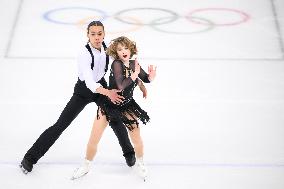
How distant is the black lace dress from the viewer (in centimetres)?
462

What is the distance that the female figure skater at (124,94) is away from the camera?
183 inches

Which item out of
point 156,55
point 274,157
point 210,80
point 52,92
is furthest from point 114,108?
point 156,55

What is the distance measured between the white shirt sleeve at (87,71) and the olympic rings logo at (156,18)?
4889mm

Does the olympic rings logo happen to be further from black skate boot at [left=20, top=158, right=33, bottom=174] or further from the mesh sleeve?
the mesh sleeve

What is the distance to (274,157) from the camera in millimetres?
5586

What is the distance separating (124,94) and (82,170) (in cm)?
93

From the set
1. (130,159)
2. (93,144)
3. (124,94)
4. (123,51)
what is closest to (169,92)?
(130,159)

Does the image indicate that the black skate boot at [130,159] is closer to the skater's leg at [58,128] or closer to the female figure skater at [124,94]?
the female figure skater at [124,94]

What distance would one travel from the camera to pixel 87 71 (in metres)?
4.65

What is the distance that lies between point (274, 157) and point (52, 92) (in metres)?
3.23

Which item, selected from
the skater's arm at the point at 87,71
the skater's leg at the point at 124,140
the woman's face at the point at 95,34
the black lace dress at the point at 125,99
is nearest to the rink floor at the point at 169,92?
the skater's leg at the point at 124,140

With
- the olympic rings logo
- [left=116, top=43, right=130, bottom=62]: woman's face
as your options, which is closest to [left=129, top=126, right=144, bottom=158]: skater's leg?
[left=116, top=43, right=130, bottom=62]: woman's face

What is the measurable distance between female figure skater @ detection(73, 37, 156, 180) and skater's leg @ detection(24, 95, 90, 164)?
214 millimetres

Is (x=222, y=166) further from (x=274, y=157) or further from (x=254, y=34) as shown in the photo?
(x=254, y=34)
